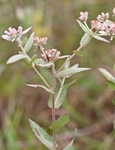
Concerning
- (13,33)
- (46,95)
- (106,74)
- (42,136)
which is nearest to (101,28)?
(106,74)

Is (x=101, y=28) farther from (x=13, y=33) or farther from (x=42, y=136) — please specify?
(x=42, y=136)

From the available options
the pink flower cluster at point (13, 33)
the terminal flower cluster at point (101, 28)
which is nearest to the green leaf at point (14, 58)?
the pink flower cluster at point (13, 33)

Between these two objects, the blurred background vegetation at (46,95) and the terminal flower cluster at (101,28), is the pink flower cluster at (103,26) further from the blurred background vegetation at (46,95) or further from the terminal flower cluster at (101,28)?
the blurred background vegetation at (46,95)

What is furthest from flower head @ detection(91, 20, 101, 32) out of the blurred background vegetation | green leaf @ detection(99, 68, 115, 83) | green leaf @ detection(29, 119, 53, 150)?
the blurred background vegetation

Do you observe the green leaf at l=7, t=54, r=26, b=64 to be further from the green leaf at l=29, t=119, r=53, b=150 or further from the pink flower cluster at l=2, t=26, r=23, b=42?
the green leaf at l=29, t=119, r=53, b=150

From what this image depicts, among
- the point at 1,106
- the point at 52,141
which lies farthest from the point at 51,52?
the point at 1,106

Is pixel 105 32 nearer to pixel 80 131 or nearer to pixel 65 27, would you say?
pixel 80 131
